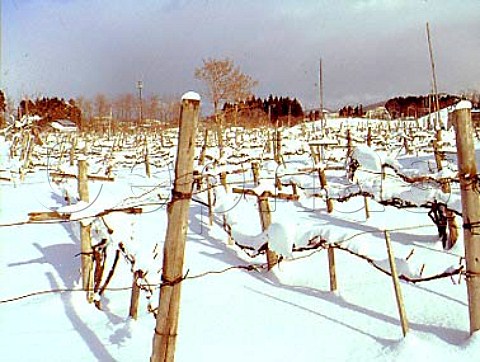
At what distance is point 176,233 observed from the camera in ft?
6.22

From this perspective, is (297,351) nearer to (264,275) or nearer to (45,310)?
(264,275)

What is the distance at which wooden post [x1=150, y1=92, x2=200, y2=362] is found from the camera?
1.84 metres

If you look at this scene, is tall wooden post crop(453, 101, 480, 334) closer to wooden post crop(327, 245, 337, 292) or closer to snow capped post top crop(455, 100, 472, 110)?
snow capped post top crop(455, 100, 472, 110)

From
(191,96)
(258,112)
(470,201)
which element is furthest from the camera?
(258,112)

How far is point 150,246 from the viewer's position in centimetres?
296

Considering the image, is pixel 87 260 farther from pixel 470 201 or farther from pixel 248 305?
pixel 470 201

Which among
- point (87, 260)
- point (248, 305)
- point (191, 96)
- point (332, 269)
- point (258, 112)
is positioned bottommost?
point (248, 305)

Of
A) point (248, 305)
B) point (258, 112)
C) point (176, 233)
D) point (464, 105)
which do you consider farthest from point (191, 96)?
point (258, 112)

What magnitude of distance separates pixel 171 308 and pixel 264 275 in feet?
7.27

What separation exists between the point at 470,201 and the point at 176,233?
172 centimetres

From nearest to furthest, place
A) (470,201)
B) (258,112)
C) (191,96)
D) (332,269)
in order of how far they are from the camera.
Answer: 1. (191,96)
2. (470,201)
3. (332,269)
4. (258,112)

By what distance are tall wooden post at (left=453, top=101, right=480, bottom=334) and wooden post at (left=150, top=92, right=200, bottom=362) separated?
63.8 inches

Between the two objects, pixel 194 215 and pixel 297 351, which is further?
pixel 194 215

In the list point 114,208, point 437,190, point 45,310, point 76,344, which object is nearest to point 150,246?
point 114,208
